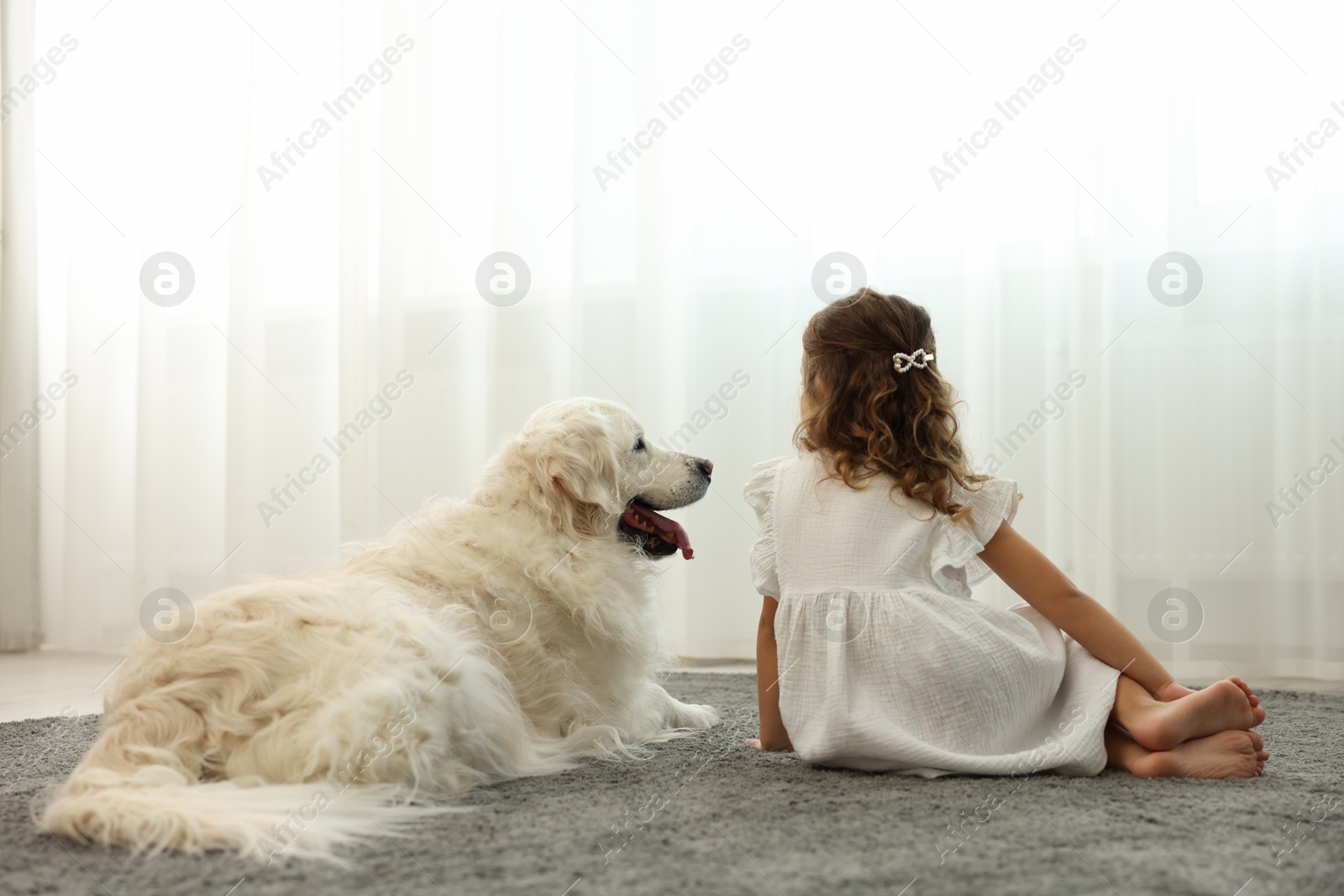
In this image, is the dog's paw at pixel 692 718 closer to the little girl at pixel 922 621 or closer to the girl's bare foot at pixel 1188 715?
the little girl at pixel 922 621

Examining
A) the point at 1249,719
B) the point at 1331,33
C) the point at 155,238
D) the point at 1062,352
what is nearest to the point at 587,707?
the point at 1249,719

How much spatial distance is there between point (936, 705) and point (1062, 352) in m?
1.73

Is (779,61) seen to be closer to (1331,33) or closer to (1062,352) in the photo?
(1062,352)

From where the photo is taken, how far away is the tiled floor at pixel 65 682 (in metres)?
2.73

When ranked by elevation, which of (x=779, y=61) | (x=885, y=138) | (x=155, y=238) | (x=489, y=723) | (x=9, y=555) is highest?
(x=779, y=61)

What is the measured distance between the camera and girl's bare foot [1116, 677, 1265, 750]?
1601 millimetres

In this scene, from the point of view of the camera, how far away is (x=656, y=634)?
6.84 ft

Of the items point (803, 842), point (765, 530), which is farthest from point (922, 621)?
point (803, 842)

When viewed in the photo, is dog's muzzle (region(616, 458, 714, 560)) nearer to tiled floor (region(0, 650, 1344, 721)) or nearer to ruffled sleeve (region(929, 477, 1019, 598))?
ruffled sleeve (region(929, 477, 1019, 598))

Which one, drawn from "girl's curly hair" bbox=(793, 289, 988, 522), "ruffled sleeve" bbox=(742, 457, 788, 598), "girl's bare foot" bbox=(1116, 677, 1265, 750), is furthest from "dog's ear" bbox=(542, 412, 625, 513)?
"girl's bare foot" bbox=(1116, 677, 1265, 750)

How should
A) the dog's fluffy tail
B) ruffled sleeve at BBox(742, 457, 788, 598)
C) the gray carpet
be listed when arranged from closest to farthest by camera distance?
the gray carpet < the dog's fluffy tail < ruffled sleeve at BBox(742, 457, 788, 598)

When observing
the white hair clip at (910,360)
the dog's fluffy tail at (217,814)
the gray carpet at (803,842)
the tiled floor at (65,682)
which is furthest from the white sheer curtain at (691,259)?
the dog's fluffy tail at (217,814)

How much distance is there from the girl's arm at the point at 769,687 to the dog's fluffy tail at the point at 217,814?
0.68 meters

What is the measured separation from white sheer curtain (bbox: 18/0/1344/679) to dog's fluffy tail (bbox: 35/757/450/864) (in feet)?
6.40
